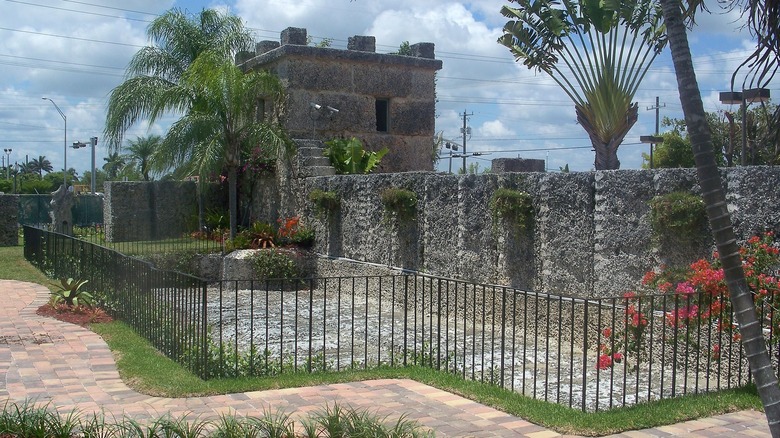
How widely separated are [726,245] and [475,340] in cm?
629

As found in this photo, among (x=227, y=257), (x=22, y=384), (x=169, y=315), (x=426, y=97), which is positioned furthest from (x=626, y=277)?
(x=426, y=97)

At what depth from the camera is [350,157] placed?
17.2 m

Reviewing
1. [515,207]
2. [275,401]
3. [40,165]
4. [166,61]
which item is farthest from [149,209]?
[40,165]

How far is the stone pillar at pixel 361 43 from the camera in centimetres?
1902

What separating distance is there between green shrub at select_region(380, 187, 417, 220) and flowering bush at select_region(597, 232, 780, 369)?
5725 mm

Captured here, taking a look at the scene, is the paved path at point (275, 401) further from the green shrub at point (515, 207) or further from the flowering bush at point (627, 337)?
the green shrub at point (515, 207)

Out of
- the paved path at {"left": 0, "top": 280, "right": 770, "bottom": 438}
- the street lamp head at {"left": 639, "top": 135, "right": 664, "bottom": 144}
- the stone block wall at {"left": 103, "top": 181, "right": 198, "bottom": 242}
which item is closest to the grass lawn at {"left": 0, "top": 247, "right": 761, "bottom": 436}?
the paved path at {"left": 0, "top": 280, "right": 770, "bottom": 438}

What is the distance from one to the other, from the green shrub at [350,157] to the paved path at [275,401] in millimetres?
9115

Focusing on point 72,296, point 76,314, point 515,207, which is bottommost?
point 76,314

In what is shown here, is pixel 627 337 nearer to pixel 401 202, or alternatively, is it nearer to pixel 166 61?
pixel 401 202

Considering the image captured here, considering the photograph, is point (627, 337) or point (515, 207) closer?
point (627, 337)

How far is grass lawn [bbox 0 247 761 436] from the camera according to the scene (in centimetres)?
598

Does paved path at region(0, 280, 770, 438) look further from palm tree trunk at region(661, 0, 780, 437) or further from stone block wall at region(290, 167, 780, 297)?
stone block wall at region(290, 167, 780, 297)

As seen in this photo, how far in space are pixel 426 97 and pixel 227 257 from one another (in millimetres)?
6577
